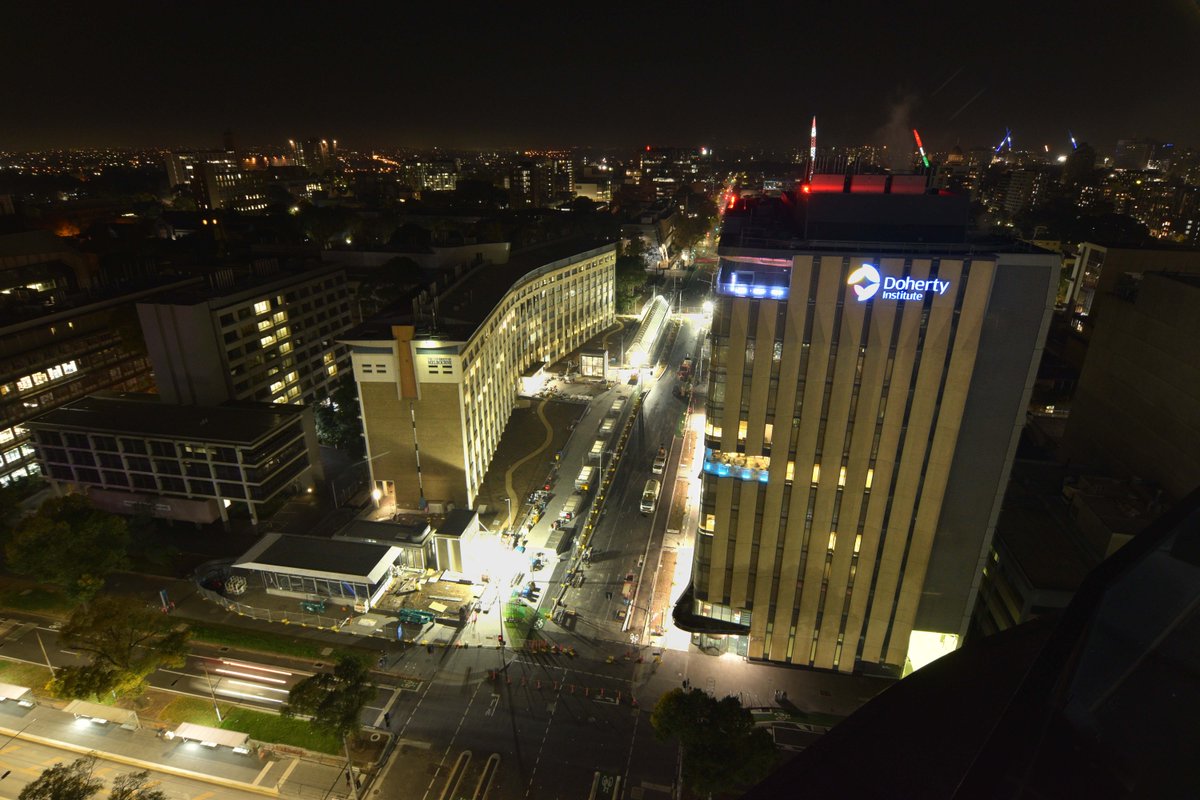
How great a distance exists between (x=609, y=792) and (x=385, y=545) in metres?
26.4

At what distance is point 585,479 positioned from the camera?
6431 centimetres

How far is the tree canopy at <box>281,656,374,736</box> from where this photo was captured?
108ft

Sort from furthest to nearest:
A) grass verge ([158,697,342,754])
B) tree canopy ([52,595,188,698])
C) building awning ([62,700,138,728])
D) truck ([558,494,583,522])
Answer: truck ([558,494,583,522]) < building awning ([62,700,138,728]) < grass verge ([158,697,342,754]) < tree canopy ([52,595,188,698])

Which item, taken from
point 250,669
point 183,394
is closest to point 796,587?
point 250,669

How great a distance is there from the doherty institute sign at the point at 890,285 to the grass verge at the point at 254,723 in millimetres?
40414

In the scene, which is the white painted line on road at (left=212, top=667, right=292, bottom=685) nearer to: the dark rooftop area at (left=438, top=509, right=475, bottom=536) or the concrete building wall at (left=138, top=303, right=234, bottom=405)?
the dark rooftop area at (left=438, top=509, right=475, bottom=536)

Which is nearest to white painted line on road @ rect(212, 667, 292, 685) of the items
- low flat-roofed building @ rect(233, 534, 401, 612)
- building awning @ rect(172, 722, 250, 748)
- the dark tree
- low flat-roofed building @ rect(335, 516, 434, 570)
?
building awning @ rect(172, 722, 250, 748)

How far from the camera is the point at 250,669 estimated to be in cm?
4206

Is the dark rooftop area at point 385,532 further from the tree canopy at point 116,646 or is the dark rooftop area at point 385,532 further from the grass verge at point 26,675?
the grass verge at point 26,675

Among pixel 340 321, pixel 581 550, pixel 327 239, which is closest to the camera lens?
pixel 581 550

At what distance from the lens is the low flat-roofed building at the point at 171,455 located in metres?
55.2

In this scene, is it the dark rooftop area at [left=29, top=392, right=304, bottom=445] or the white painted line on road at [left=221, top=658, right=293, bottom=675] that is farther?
the dark rooftop area at [left=29, top=392, right=304, bottom=445]

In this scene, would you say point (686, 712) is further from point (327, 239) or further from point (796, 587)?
point (327, 239)

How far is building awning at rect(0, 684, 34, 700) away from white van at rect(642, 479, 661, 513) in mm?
47718
